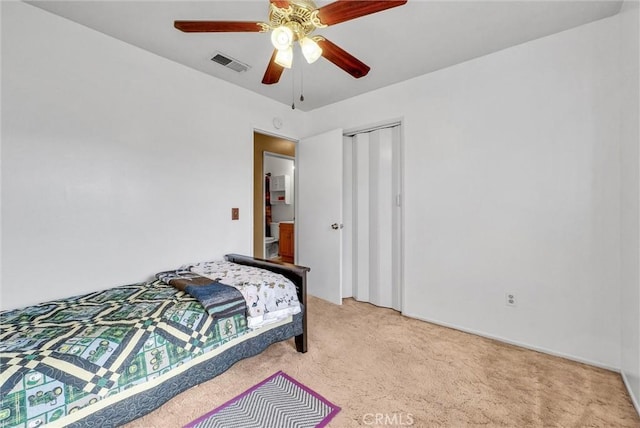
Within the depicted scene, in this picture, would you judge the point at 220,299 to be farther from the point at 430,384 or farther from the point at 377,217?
the point at 377,217

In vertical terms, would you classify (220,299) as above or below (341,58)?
below

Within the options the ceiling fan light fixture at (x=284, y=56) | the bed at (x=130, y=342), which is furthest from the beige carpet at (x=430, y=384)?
the ceiling fan light fixture at (x=284, y=56)

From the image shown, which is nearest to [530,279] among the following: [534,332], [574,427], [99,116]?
[534,332]

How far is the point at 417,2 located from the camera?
1697mm

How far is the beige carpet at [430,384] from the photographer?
4.65 feet

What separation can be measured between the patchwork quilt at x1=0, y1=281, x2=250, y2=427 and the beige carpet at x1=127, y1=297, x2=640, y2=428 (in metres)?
0.31

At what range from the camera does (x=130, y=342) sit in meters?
1.31

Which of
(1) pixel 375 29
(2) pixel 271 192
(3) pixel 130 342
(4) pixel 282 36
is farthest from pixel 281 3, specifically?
(2) pixel 271 192

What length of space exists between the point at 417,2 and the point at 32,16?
2.46 m

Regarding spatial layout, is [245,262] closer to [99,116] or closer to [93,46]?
[99,116]

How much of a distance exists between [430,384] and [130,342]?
5.64 ft

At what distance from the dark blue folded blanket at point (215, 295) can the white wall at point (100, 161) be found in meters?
0.59

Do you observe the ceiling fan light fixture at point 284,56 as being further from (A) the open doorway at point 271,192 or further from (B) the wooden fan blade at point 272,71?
(A) the open doorway at point 271,192

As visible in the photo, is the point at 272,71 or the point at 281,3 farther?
the point at 272,71
